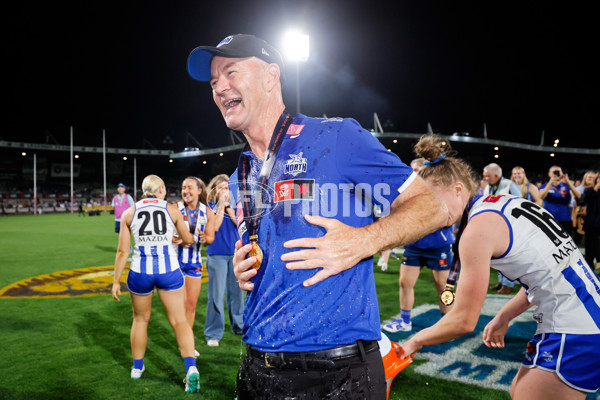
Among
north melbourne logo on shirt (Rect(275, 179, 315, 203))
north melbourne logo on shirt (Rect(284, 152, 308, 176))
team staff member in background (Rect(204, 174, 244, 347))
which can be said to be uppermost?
north melbourne logo on shirt (Rect(284, 152, 308, 176))

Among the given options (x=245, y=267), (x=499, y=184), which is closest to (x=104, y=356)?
(x=245, y=267)

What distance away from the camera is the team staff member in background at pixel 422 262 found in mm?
5461

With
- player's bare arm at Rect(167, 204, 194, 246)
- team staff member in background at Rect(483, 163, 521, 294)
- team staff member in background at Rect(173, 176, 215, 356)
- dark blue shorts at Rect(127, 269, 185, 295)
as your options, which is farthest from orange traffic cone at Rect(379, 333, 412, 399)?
team staff member in background at Rect(483, 163, 521, 294)

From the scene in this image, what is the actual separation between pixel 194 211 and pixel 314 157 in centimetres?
475

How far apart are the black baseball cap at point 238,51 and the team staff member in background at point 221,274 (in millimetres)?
3662

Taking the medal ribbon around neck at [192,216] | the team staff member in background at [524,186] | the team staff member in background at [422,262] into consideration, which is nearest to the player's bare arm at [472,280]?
the team staff member in background at [422,262]

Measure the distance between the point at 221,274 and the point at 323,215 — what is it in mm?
4500

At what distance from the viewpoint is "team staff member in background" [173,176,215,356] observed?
5.38m

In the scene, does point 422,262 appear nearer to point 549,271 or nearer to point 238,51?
point 549,271

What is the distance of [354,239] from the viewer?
1.41 metres

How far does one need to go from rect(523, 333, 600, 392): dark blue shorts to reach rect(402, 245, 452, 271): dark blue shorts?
3540 millimetres

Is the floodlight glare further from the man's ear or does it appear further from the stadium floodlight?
the man's ear

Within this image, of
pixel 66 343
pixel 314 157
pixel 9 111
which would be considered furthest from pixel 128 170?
pixel 314 157

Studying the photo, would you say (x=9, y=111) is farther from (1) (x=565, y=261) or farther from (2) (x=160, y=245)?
(1) (x=565, y=261)
